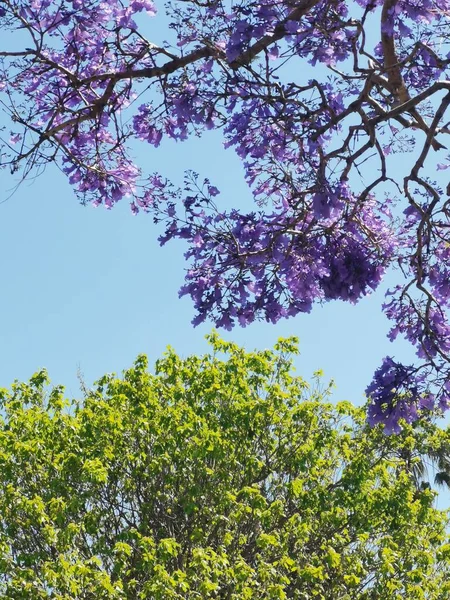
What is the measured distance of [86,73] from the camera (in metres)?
6.86

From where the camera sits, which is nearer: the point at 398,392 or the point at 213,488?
the point at 398,392

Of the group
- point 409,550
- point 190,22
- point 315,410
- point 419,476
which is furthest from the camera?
point 419,476

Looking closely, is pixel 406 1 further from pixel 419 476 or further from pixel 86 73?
pixel 419 476

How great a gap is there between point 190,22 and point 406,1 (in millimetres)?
1334

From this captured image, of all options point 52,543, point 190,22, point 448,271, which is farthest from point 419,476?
point 190,22

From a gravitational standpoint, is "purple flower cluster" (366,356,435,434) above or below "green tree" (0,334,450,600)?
below

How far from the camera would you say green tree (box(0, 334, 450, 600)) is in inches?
454

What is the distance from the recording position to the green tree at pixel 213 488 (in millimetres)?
11523

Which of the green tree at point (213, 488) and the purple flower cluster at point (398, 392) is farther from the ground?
the green tree at point (213, 488)

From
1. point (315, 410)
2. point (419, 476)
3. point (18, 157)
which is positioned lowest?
point (18, 157)

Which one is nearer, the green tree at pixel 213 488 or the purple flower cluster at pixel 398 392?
the purple flower cluster at pixel 398 392

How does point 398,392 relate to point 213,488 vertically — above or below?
below

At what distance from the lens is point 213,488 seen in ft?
39.6

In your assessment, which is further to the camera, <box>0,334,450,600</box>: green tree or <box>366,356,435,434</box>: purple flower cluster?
<box>0,334,450,600</box>: green tree
